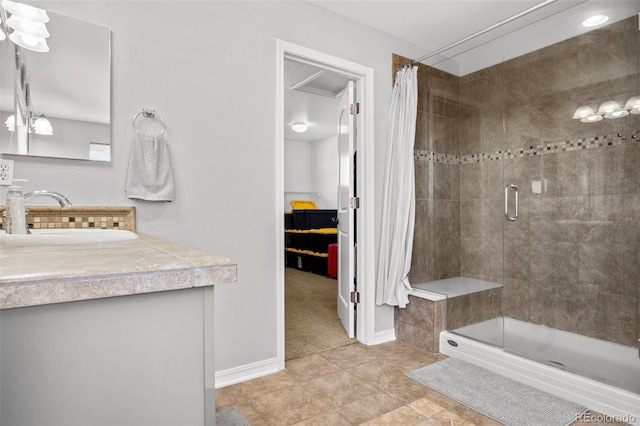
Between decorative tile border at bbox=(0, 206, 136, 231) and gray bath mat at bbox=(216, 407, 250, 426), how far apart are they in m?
1.04

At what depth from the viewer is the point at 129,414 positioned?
671 millimetres

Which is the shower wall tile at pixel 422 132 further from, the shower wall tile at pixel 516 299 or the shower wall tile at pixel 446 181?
the shower wall tile at pixel 516 299

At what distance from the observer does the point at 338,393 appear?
6.77ft

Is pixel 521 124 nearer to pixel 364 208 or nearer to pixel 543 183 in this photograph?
pixel 543 183

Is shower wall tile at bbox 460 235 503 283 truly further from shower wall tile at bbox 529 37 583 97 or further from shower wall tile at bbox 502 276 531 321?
shower wall tile at bbox 529 37 583 97

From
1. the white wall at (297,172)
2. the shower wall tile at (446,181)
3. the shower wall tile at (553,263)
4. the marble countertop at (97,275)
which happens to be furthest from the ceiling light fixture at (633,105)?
the white wall at (297,172)

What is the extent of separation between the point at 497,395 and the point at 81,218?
2.36m

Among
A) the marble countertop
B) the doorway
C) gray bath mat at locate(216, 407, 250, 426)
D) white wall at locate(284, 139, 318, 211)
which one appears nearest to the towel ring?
the marble countertop

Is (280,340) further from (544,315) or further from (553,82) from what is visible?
(553,82)

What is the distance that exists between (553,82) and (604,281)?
1.42m

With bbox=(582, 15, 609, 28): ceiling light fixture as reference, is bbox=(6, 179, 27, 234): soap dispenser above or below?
below

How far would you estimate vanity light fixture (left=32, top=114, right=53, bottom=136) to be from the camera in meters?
1.66

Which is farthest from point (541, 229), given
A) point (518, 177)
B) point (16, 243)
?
point (16, 243)

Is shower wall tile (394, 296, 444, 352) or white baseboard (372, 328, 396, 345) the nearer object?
shower wall tile (394, 296, 444, 352)
